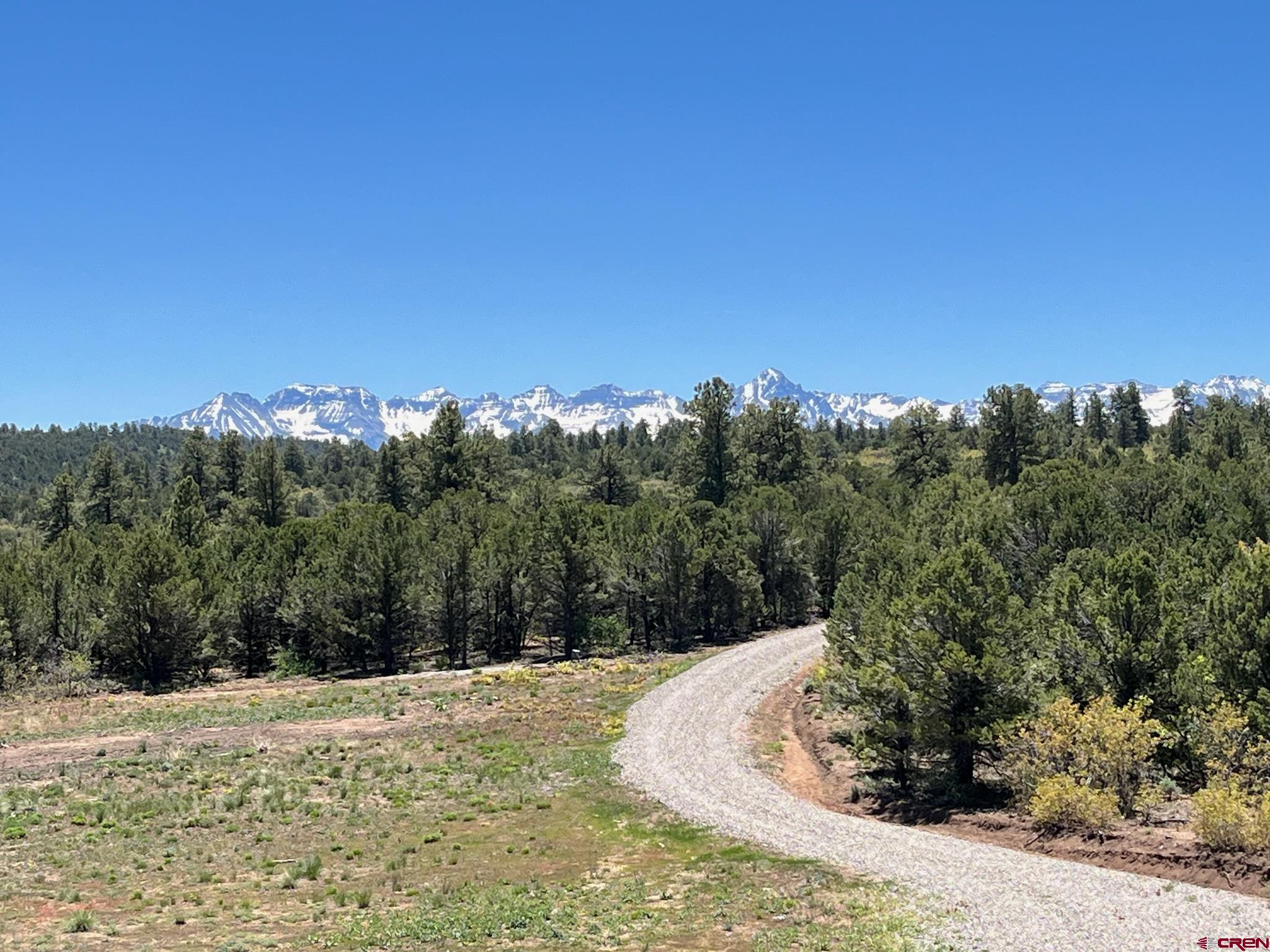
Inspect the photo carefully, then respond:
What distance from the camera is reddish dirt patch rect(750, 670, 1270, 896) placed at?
20078mm

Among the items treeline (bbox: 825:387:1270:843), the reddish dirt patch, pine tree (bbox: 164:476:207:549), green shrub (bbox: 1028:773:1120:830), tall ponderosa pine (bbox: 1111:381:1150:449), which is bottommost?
the reddish dirt patch

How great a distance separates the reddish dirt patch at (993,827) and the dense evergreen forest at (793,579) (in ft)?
4.31


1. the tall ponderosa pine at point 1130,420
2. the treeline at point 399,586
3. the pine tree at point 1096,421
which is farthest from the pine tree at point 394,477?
the tall ponderosa pine at point 1130,420

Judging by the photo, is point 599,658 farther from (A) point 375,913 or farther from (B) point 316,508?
(B) point 316,508

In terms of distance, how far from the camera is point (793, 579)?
7856 centimetres

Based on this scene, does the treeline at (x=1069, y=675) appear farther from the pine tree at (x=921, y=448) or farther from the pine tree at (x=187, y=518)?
the pine tree at (x=187, y=518)

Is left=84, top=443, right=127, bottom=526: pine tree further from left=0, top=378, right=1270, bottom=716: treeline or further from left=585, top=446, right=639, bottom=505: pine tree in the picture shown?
left=585, top=446, right=639, bottom=505: pine tree

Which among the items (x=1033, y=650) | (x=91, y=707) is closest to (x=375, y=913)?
(x=1033, y=650)

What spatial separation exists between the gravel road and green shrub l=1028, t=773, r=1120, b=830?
229 cm

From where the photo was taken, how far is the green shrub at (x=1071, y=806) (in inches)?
944

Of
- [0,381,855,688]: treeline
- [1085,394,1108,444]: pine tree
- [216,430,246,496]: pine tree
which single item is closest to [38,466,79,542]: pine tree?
[0,381,855,688]: treeline

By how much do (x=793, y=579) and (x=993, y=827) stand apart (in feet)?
172

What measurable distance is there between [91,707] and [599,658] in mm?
31825

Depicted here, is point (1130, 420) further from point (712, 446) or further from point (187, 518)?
point (187, 518)
